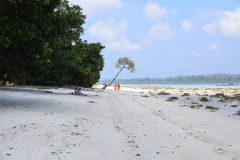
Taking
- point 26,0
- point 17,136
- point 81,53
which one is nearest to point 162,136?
point 17,136

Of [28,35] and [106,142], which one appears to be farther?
[28,35]

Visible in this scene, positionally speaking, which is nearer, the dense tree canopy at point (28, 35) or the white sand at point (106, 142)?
the white sand at point (106, 142)

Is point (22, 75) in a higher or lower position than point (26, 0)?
lower

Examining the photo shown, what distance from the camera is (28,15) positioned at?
48.8ft

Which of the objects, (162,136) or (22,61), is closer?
(162,136)

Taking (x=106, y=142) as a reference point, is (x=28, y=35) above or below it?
above

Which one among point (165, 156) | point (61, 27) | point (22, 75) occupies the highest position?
point (61, 27)

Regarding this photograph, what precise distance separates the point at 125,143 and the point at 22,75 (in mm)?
10537

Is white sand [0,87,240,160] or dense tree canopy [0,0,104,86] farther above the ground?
dense tree canopy [0,0,104,86]

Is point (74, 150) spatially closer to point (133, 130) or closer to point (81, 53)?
point (133, 130)

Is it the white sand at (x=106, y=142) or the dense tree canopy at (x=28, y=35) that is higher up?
the dense tree canopy at (x=28, y=35)

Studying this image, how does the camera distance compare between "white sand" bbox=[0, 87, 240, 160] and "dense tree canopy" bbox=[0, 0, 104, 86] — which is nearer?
"white sand" bbox=[0, 87, 240, 160]

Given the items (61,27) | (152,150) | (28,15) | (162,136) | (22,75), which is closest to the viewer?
(152,150)

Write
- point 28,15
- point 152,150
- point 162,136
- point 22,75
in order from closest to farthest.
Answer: point 152,150 < point 162,136 < point 28,15 < point 22,75
